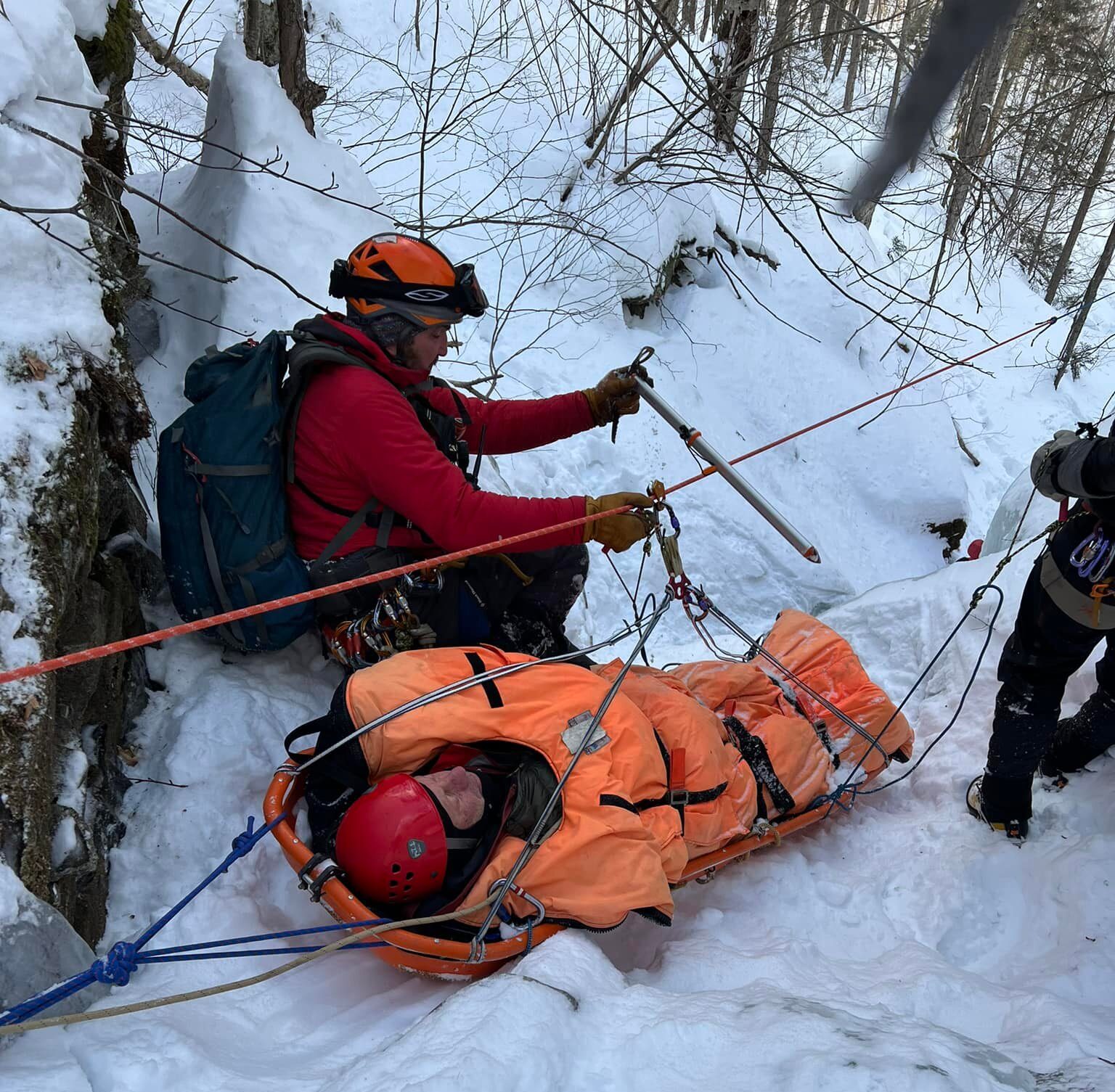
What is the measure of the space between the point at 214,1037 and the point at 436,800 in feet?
2.34

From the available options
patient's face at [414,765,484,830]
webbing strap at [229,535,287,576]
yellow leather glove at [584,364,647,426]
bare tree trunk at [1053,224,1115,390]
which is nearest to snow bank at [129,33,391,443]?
webbing strap at [229,535,287,576]

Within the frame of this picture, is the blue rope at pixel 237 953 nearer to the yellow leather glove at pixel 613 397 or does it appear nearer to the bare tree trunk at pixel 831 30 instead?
the yellow leather glove at pixel 613 397

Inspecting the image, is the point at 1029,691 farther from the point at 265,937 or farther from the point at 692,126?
the point at 692,126

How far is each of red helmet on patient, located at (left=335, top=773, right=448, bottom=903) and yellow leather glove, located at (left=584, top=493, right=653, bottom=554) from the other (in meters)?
0.97

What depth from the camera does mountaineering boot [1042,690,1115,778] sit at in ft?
Result: 9.11

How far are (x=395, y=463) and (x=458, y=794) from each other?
3.27 feet

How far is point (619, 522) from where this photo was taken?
2.65 meters

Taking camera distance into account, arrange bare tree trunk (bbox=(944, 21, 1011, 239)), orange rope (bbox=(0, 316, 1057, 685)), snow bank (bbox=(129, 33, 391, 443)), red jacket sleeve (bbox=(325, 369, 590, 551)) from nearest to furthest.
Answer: bare tree trunk (bbox=(944, 21, 1011, 239)), orange rope (bbox=(0, 316, 1057, 685)), red jacket sleeve (bbox=(325, 369, 590, 551)), snow bank (bbox=(129, 33, 391, 443))

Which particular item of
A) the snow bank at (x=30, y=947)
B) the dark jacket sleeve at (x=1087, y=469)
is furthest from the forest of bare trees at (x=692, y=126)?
the snow bank at (x=30, y=947)

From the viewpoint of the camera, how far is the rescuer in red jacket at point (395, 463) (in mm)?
2590

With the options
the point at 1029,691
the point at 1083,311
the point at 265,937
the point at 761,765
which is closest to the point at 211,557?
the point at 265,937

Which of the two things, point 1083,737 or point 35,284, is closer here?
point 35,284

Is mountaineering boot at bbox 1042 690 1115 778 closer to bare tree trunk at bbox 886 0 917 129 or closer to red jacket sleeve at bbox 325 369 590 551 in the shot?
red jacket sleeve at bbox 325 369 590 551

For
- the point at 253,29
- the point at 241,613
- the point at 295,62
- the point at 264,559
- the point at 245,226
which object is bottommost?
the point at 241,613
